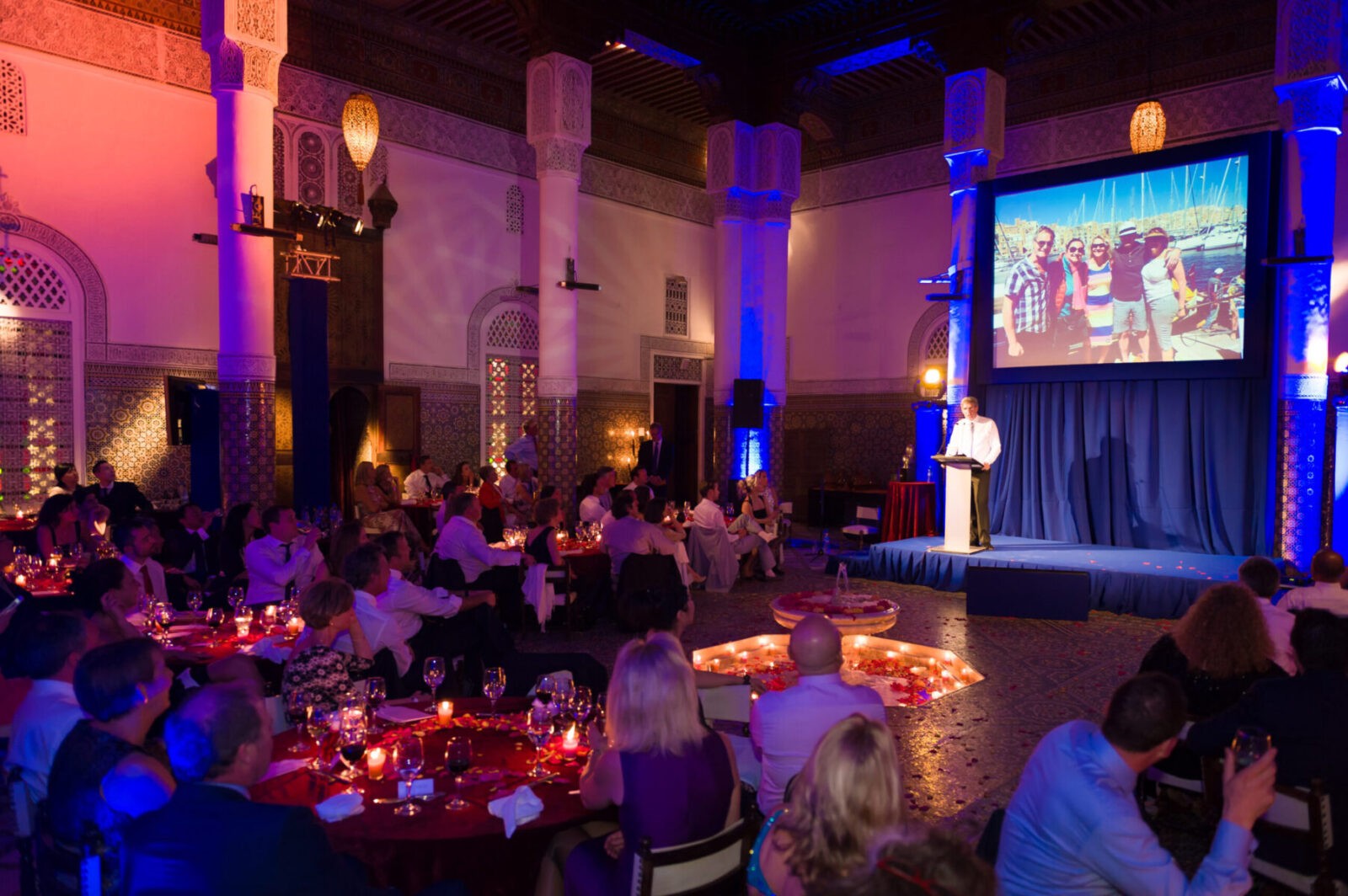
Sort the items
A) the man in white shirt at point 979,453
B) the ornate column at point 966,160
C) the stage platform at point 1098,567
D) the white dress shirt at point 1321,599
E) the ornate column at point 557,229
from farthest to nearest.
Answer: the ornate column at point 557,229 < the ornate column at point 966,160 < the man in white shirt at point 979,453 < the stage platform at point 1098,567 < the white dress shirt at point 1321,599

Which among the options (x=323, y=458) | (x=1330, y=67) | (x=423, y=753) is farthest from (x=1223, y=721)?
(x=323, y=458)

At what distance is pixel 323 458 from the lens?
9.84 meters

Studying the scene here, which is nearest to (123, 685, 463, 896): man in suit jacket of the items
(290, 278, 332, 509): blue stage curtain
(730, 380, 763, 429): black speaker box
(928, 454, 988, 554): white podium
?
(928, 454, 988, 554): white podium

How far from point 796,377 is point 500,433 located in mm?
5456

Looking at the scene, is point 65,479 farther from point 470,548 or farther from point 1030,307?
point 1030,307

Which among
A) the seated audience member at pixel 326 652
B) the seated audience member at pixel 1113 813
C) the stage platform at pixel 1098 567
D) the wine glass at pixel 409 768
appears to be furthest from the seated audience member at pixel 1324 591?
the seated audience member at pixel 326 652

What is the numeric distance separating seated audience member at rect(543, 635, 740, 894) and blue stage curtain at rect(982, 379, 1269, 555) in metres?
8.74

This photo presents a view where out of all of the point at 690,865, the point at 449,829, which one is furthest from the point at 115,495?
the point at 690,865

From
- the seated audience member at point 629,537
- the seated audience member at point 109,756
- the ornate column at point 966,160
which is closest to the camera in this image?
the seated audience member at point 109,756

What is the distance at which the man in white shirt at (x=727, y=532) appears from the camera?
8.78 metres

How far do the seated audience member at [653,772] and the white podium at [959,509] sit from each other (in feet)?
23.6

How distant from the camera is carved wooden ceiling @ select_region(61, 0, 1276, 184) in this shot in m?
10.6

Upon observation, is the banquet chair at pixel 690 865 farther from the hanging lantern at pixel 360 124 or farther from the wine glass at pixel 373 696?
the hanging lantern at pixel 360 124

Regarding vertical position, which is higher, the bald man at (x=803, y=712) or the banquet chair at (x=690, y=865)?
the bald man at (x=803, y=712)
